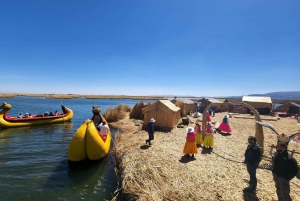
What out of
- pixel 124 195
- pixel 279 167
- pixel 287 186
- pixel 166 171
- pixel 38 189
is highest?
pixel 279 167

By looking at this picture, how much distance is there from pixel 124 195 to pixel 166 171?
164 centimetres

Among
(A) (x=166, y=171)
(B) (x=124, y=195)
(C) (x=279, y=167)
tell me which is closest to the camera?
(C) (x=279, y=167)

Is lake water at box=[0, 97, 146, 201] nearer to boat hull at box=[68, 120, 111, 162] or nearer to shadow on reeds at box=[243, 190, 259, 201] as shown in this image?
boat hull at box=[68, 120, 111, 162]

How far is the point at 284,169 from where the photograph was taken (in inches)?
153

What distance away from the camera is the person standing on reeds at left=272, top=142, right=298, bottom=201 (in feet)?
12.6

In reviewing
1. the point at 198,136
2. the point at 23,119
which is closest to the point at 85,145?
the point at 198,136

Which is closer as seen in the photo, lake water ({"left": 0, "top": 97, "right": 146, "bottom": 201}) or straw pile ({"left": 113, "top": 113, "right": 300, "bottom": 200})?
straw pile ({"left": 113, "top": 113, "right": 300, "bottom": 200})

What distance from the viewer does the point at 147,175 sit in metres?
5.52

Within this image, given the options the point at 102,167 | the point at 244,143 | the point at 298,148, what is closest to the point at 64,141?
the point at 102,167

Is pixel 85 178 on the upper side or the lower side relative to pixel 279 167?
lower

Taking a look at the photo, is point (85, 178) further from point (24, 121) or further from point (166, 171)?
point (24, 121)

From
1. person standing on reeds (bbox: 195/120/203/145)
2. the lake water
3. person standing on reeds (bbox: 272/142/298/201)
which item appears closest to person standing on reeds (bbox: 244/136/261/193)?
person standing on reeds (bbox: 272/142/298/201)

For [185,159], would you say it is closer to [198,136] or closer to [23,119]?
[198,136]

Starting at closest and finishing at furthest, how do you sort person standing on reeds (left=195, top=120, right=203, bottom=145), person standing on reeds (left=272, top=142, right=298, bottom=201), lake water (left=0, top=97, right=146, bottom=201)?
person standing on reeds (left=272, top=142, right=298, bottom=201) < lake water (left=0, top=97, right=146, bottom=201) < person standing on reeds (left=195, top=120, right=203, bottom=145)
